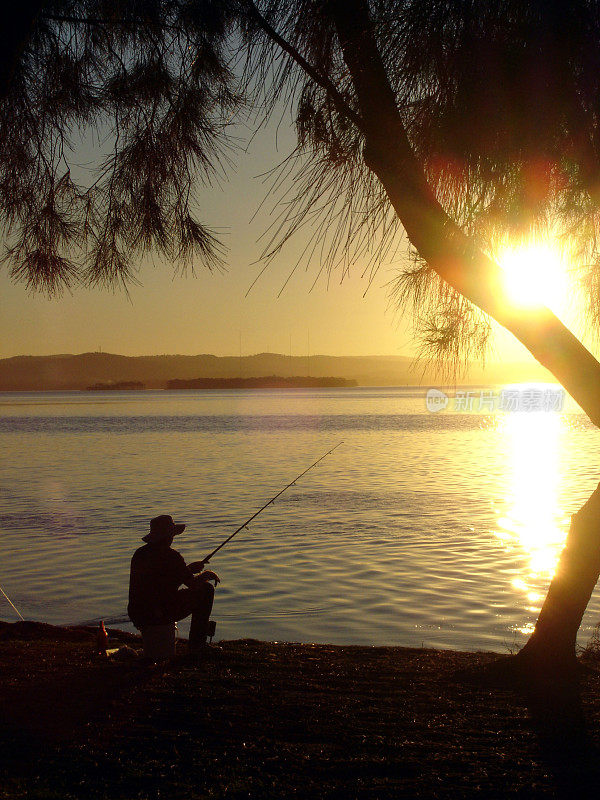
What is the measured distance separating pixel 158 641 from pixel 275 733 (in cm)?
224

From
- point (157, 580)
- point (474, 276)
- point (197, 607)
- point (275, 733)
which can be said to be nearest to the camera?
point (275, 733)

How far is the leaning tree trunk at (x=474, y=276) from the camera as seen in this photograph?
495 centimetres

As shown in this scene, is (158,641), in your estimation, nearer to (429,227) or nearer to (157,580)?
(157,580)

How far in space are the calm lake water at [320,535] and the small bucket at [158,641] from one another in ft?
8.00

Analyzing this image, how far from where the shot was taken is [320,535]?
14891mm

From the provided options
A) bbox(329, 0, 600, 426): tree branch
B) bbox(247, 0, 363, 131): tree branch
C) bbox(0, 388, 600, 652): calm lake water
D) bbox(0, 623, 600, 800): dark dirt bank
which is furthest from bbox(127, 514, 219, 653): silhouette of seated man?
bbox(247, 0, 363, 131): tree branch

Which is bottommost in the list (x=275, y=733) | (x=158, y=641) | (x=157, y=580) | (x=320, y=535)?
(x=320, y=535)

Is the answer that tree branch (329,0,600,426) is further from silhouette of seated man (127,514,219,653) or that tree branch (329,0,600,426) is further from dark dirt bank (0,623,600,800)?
silhouette of seated man (127,514,219,653)

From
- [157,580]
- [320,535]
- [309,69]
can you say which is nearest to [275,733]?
[157,580]

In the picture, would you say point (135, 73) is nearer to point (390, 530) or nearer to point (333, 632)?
point (333, 632)

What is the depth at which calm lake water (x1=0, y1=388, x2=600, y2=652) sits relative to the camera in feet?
31.7

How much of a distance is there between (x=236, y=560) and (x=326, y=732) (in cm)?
841

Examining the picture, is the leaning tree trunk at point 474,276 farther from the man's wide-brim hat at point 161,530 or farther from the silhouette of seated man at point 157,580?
→ the man's wide-brim hat at point 161,530

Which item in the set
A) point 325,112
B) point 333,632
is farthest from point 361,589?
point 325,112
